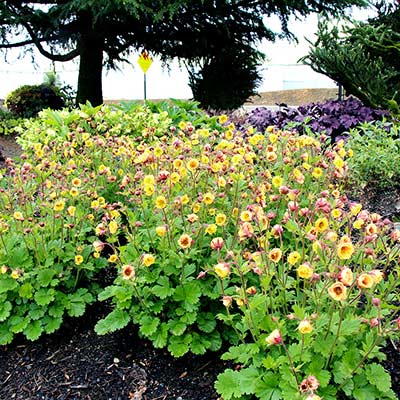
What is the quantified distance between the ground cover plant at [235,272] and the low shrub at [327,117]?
216 centimetres

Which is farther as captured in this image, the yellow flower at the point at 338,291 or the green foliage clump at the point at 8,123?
the green foliage clump at the point at 8,123

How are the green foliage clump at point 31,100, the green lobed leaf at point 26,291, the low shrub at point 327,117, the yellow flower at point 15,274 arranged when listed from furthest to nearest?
the green foliage clump at point 31,100
the low shrub at point 327,117
the green lobed leaf at point 26,291
the yellow flower at point 15,274

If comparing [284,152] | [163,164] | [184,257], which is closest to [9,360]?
[184,257]

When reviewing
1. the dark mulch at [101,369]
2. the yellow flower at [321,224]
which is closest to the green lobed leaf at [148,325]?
the dark mulch at [101,369]

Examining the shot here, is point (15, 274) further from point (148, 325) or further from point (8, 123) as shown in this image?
point (8, 123)

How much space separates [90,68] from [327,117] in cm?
555

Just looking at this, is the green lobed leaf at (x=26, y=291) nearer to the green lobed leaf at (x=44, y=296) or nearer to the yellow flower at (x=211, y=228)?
the green lobed leaf at (x=44, y=296)

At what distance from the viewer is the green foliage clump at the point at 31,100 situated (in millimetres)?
9591

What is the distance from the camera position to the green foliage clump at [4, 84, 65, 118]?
31.5 feet

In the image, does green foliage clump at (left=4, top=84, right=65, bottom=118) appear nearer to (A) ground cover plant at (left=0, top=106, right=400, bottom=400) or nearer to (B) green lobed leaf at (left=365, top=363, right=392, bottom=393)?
(A) ground cover plant at (left=0, top=106, right=400, bottom=400)

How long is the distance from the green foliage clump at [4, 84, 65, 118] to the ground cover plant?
7219mm

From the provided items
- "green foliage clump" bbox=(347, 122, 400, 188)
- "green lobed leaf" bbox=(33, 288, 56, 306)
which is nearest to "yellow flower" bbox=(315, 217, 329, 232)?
"green lobed leaf" bbox=(33, 288, 56, 306)

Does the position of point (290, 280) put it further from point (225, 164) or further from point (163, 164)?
point (163, 164)

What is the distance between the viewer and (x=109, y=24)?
8578 millimetres
